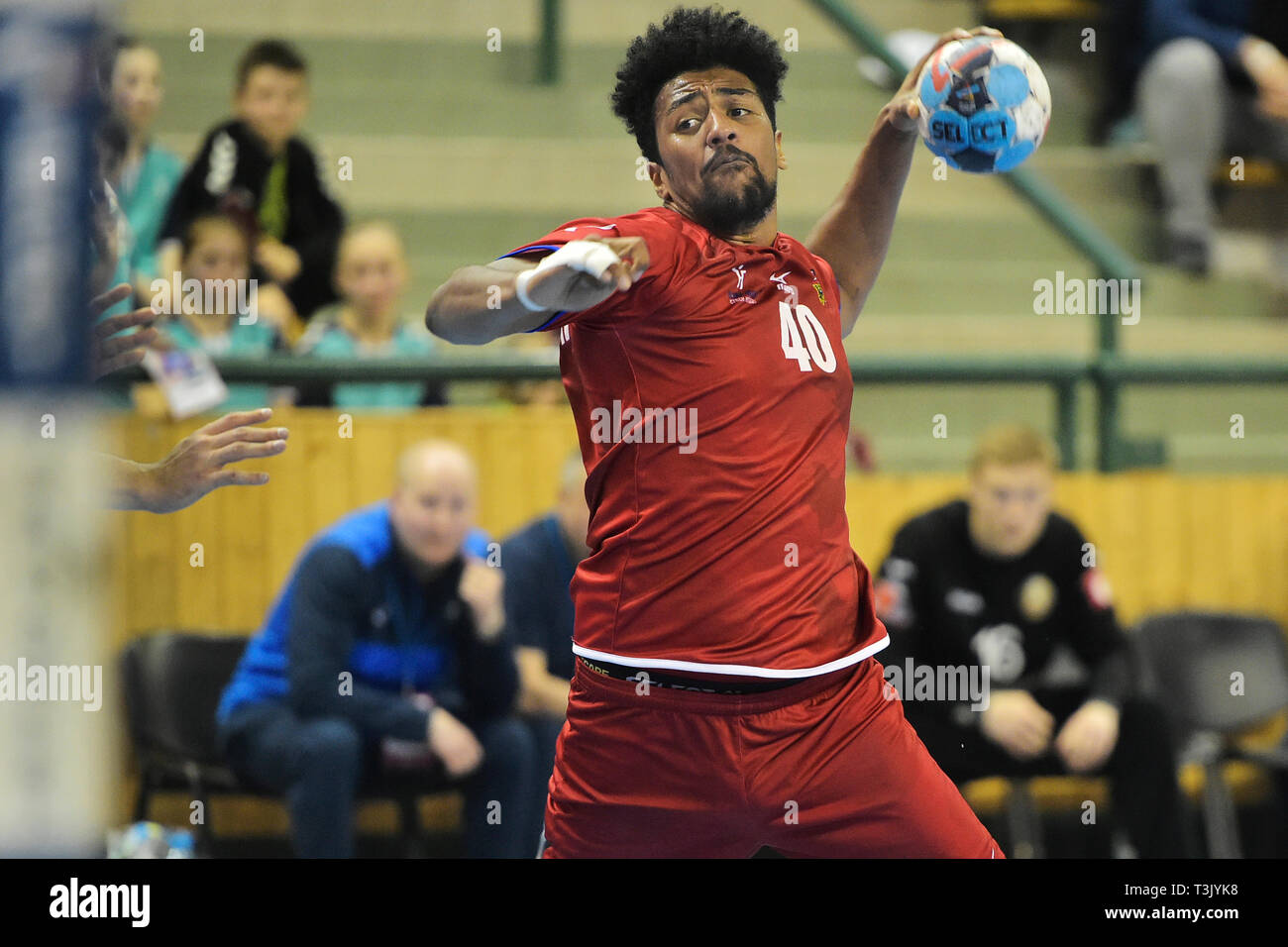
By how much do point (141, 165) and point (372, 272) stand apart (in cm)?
98

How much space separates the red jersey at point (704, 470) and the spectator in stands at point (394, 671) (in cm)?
174

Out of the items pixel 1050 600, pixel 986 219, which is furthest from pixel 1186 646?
pixel 986 219

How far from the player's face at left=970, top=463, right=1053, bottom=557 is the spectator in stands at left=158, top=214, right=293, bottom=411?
2328 millimetres

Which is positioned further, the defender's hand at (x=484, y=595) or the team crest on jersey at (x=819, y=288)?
the defender's hand at (x=484, y=595)

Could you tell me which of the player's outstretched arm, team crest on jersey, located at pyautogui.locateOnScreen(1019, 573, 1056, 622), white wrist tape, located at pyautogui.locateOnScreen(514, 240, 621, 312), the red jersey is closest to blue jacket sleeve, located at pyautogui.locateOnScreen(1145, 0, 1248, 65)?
team crest on jersey, located at pyautogui.locateOnScreen(1019, 573, 1056, 622)

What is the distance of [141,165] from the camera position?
570 centimetres

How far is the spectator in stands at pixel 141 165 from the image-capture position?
5.60 metres

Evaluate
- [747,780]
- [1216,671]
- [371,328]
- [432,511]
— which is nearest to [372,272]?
Result: [371,328]

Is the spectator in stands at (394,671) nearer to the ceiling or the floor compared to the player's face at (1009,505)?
nearer to the floor

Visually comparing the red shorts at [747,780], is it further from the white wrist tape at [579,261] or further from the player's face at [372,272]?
the player's face at [372,272]

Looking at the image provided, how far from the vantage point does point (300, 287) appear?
5.76 m

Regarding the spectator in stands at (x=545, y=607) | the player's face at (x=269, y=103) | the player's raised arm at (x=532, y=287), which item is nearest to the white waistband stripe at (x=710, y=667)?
the player's raised arm at (x=532, y=287)

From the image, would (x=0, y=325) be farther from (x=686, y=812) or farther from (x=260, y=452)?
(x=686, y=812)

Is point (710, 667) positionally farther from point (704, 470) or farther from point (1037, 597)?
point (1037, 597)
